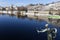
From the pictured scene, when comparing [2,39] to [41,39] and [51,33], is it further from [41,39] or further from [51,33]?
[51,33]

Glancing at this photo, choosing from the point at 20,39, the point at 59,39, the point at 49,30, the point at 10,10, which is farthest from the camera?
the point at 10,10

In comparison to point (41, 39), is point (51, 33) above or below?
above

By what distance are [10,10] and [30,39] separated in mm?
69699

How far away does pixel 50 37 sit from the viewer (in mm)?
4961

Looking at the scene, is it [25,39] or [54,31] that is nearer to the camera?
[54,31]

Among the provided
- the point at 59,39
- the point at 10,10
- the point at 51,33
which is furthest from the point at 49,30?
the point at 10,10

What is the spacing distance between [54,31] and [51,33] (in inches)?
4.9

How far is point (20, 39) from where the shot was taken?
15445 mm

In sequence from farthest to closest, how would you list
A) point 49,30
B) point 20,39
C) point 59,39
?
point 20,39 < point 59,39 < point 49,30

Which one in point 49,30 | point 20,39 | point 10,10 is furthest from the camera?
point 10,10

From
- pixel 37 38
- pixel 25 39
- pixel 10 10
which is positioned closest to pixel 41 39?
pixel 37 38

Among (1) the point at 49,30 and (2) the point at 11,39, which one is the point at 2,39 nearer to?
(2) the point at 11,39

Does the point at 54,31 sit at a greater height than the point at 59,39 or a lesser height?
greater

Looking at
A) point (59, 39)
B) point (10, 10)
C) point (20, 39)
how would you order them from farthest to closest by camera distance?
point (10, 10)
point (20, 39)
point (59, 39)
